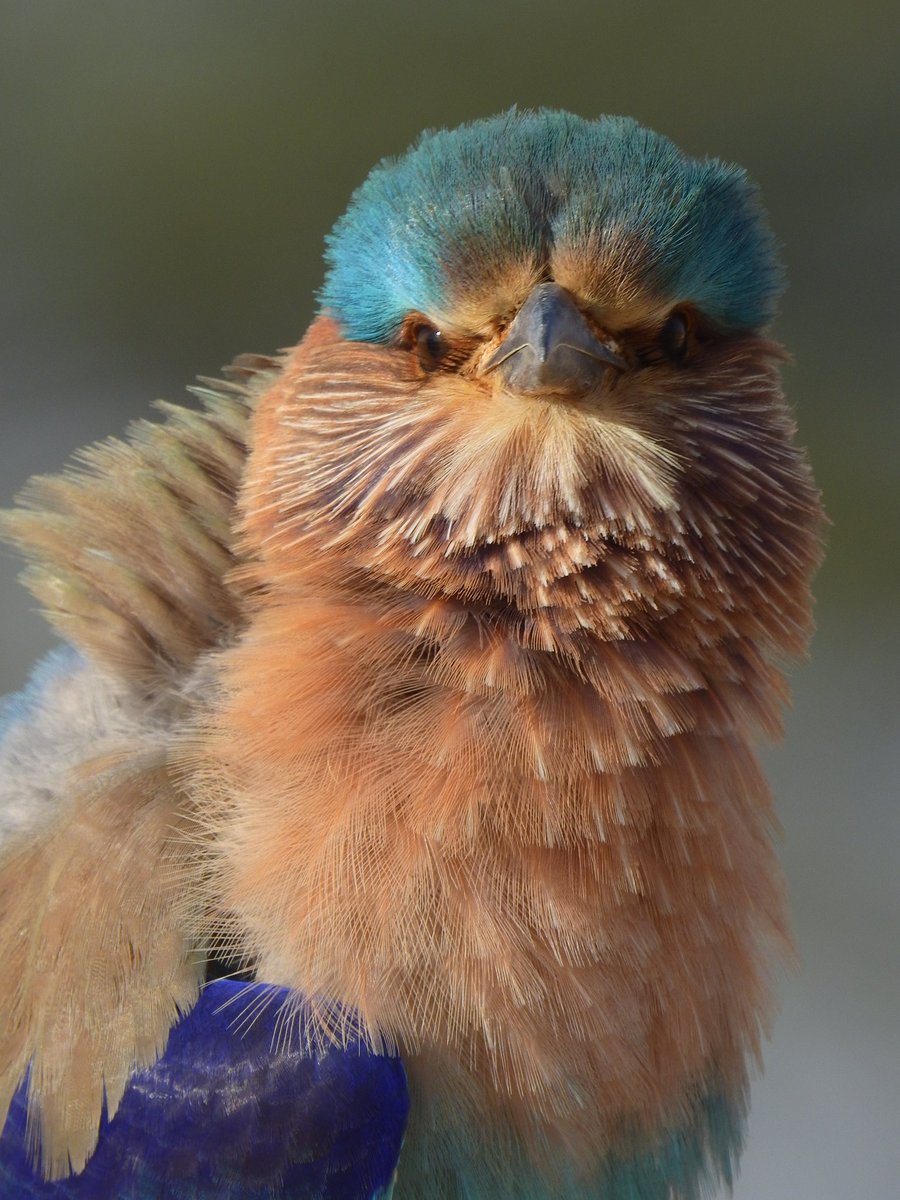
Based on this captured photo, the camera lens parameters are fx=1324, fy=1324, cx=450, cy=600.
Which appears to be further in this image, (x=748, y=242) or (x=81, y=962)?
(x=748, y=242)

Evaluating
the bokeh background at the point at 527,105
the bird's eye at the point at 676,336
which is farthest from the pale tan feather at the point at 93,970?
the bokeh background at the point at 527,105

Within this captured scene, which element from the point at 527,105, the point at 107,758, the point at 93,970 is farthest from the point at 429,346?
the point at 527,105

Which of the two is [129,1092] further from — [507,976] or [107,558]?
[107,558]

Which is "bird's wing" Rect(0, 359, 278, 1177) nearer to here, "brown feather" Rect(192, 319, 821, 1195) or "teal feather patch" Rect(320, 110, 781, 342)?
"brown feather" Rect(192, 319, 821, 1195)

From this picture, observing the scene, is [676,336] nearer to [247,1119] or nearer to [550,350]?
[550,350]

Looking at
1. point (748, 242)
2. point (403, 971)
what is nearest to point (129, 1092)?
point (403, 971)

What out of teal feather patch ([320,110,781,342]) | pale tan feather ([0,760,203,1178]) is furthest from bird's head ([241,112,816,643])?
pale tan feather ([0,760,203,1178])
